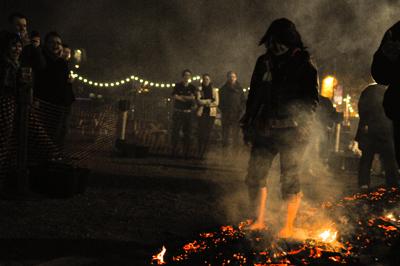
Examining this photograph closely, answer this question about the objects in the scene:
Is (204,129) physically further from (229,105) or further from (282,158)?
(282,158)

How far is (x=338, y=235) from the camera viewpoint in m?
4.30

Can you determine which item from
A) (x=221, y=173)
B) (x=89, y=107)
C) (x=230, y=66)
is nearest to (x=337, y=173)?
(x=221, y=173)

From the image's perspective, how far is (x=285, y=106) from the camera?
4.41 m

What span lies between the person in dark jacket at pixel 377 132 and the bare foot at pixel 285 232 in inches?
162

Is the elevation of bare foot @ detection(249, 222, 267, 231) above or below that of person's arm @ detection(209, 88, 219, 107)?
below

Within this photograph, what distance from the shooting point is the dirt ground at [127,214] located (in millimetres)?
3850

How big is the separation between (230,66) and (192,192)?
1790 cm

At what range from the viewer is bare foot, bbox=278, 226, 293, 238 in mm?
4359

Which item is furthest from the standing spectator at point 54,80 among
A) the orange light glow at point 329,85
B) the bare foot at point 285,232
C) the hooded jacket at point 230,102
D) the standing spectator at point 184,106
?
the orange light glow at point 329,85

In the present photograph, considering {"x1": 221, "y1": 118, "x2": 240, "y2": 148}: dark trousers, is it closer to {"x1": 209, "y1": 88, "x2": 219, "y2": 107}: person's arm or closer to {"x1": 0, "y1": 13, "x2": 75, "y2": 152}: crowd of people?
{"x1": 209, "y1": 88, "x2": 219, "y2": 107}: person's arm

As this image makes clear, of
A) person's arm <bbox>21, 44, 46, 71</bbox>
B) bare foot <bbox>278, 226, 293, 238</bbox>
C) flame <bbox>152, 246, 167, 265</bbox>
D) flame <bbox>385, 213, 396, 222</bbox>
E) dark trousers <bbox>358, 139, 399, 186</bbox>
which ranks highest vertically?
person's arm <bbox>21, 44, 46, 71</bbox>

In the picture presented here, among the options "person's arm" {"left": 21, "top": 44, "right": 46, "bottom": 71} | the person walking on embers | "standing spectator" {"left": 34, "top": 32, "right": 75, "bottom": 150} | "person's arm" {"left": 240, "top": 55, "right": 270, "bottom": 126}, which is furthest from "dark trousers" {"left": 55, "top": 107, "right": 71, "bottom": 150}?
the person walking on embers

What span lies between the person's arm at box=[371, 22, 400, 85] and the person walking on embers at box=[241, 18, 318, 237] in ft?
2.82

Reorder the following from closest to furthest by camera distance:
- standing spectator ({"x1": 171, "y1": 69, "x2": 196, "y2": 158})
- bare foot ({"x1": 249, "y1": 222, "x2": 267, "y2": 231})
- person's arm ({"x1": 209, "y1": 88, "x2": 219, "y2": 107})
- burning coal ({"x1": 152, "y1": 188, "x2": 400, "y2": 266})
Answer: burning coal ({"x1": 152, "y1": 188, "x2": 400, "y2": 266}) → bare foot ({"x1": 249, "y1": 222, "x2": 267, "y2": 231}) → standing spectator ({"x1": 171, "y1": 69, "x2": 196, "y2": 158}) → person's arm ({"x1": 209, "y1": 88, "x2": 219, "y2": 107})
